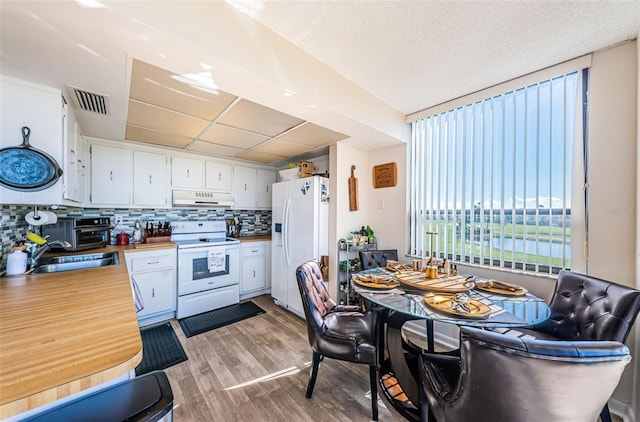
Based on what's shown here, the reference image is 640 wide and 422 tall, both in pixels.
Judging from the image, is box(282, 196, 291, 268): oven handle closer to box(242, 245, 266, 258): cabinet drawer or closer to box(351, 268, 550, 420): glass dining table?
box(242, 245, 266, 258): cabinet drawer

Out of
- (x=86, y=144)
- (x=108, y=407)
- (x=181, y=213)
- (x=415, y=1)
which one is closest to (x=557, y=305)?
(x=415, y=1)

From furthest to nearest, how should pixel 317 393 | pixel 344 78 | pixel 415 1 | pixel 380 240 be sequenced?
1. pixel 380 240
2. pixel 344 78
3. pixel 317 393
4. pixel 415 1

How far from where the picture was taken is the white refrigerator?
2.87m

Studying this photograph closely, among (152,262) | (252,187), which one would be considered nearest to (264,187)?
(252,187)

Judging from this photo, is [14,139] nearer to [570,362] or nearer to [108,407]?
[108,407]

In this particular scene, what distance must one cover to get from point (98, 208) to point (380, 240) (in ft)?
12.1

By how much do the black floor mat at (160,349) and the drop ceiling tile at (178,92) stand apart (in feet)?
6.66

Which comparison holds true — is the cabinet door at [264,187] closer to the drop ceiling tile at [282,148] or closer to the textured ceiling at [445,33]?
the drop ceiling tile at [282,148]

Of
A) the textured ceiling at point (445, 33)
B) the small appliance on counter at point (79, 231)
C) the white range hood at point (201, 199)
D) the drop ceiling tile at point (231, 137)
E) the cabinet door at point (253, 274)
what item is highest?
the textured ceiling at point (445, 33)

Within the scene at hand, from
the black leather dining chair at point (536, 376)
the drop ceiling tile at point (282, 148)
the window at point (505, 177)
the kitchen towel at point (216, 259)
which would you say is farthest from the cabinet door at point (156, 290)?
the black leather dining chair at point (536, 376)

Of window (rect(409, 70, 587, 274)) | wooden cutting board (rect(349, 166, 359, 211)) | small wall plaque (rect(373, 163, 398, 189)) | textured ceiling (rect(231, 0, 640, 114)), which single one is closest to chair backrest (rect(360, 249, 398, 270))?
window (rect(409, 70, 587, 274))

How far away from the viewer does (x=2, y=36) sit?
1122 millimetres

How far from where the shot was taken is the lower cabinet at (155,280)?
2.71 metres

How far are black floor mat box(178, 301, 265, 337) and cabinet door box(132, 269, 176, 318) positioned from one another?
1.00 feet
